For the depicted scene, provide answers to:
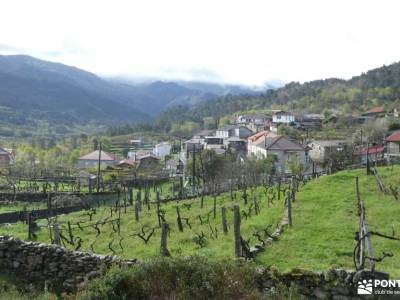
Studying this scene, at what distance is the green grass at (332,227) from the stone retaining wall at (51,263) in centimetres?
535

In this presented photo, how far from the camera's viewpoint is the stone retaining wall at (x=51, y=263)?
13312mm

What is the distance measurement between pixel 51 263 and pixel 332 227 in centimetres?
1194

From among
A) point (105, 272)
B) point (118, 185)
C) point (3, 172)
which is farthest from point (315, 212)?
point (3, 172)

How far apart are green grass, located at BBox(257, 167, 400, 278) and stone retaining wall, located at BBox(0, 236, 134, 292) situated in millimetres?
5353

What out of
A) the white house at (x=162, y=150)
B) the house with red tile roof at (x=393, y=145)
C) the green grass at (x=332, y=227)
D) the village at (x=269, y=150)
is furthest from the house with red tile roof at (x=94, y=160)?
the green grass at (x=332, y=227)

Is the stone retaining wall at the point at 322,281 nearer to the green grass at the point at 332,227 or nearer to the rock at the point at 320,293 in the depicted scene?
the rock at the point at 320,293

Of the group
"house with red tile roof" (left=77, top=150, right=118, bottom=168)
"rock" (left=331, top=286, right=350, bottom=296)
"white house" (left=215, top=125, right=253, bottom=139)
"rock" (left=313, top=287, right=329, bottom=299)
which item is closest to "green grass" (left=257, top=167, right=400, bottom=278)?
"rock" (left=313, top=287, right=329, bottom=299)

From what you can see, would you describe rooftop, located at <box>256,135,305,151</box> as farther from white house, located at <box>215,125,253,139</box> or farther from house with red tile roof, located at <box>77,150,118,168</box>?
white house, located at <box>215,125,253,139</box>

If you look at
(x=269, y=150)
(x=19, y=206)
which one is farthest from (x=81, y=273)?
(x=269, y=150)

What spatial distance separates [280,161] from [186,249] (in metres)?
66.8

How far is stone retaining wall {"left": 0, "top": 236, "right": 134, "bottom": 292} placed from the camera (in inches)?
524

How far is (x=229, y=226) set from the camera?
2450 cm

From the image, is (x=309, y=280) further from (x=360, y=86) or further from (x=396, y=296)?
(x=360, y=86)

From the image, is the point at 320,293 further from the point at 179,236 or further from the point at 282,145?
the point at 282,145
